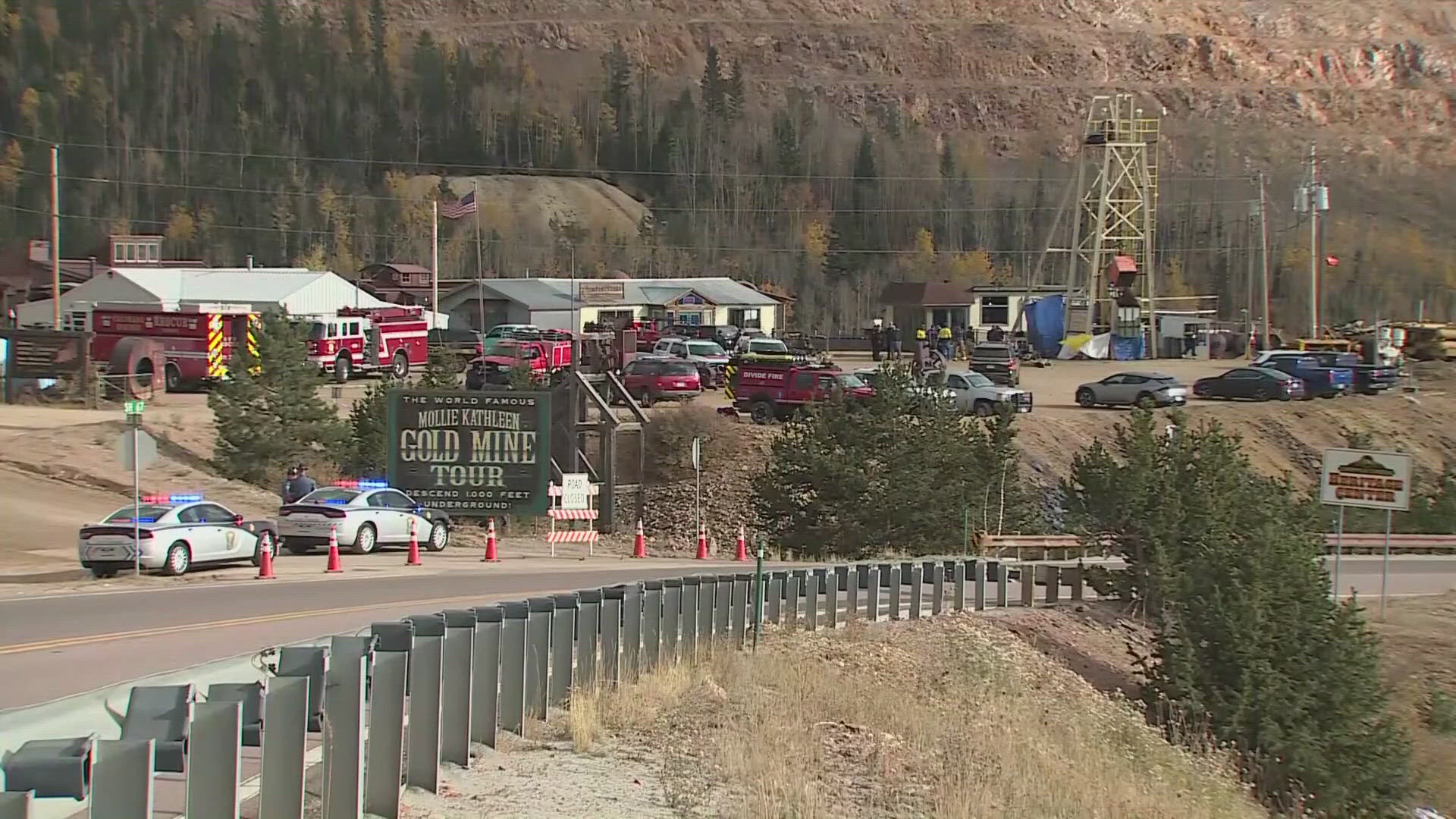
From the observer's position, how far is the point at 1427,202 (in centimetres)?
17275

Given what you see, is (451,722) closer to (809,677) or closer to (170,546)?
(809,677)

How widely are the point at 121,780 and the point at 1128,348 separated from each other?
78.9m

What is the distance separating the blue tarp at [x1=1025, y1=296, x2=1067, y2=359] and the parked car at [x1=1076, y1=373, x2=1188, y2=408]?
28.7m

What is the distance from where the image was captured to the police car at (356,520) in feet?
99.0

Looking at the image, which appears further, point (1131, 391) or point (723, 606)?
point (1131, 391)

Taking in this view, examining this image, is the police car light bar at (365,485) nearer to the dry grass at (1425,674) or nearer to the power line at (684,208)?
the dry grass at (1425,674)

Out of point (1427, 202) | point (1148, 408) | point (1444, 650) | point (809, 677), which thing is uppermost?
point (1427, 202)

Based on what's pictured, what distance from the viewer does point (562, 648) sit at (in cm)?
1277

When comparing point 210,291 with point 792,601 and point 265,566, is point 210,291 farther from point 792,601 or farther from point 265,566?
point 792,601

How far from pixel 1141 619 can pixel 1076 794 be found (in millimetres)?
17542

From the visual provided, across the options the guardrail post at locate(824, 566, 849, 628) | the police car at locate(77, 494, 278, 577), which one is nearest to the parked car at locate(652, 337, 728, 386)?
the police car at locate(77, 494, 278, 577)

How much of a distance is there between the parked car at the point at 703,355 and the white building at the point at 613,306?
28.8 meters

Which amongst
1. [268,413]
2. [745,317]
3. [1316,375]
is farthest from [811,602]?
[745,317]

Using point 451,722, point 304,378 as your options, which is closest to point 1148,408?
point 304,378
